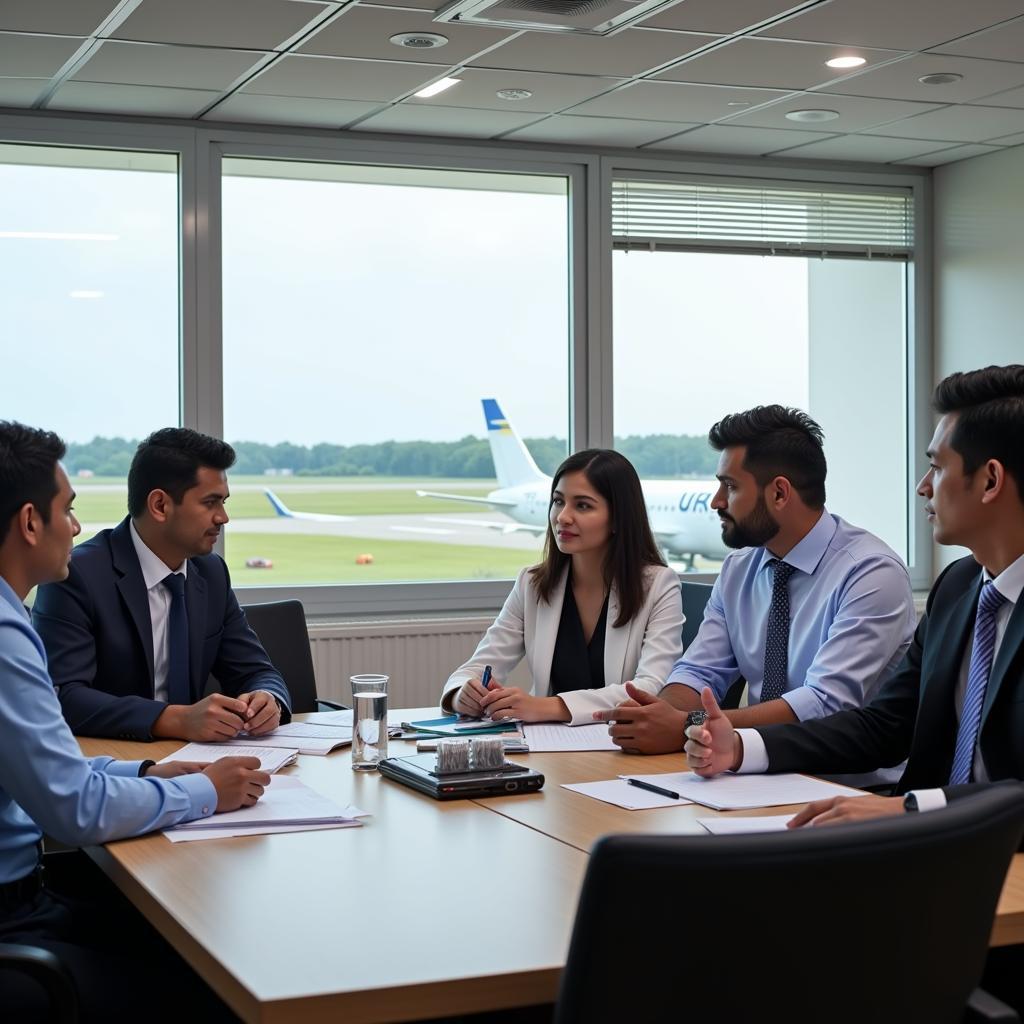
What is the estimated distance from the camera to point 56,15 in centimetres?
387

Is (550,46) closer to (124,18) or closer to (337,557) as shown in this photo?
(124,18)

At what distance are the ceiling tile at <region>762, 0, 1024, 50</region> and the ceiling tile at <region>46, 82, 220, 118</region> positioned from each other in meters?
2.05

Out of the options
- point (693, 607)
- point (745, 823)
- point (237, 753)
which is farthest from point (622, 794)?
point (693, 607)

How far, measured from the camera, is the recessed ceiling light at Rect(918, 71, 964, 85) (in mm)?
4694

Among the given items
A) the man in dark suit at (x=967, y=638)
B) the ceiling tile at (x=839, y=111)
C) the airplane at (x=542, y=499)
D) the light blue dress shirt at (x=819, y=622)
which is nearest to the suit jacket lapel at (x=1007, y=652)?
the man in dark suit at (x=967, y=638)

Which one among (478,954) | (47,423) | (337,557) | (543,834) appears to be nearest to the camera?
(478,954)

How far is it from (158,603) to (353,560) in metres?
2.31

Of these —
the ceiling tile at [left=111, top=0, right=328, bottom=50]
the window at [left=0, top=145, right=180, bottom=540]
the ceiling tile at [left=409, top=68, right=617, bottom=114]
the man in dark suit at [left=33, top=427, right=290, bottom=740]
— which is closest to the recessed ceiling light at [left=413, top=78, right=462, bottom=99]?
the ceiling tile at [left=409, top=68, right=617, bottom=114]

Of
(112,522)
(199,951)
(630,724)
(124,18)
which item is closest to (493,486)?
(112,522)

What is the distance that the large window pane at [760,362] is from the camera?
6.02 metres

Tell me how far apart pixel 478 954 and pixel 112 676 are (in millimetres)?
1916

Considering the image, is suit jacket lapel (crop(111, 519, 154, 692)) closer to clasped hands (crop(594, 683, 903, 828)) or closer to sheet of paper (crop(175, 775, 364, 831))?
sheet of paper (crop(175, 775, 364, 831))

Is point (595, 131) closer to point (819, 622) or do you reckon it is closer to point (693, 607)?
point (693, 607)

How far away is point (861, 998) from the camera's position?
4.27ft
